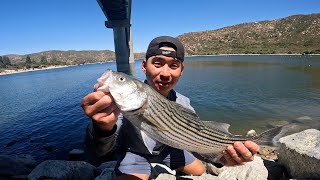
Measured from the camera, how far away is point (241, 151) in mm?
3982

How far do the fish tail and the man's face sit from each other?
5.85ft

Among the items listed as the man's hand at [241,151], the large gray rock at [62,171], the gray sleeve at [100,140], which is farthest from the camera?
→ the large gray rock at [62,171]

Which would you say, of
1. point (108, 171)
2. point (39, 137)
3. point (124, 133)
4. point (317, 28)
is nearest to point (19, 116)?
point (39, 137)

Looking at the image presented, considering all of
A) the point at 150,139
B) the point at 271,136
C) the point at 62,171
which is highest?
the point at 271,136

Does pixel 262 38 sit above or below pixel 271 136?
above

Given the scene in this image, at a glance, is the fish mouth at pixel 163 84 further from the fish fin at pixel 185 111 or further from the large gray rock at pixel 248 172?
the large gray rock at pixel 248 172

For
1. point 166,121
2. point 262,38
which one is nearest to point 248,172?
point 166,121

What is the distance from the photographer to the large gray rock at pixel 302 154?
561 cm

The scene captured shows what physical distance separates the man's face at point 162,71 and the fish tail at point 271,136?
5.85 ft

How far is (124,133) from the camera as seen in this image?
4652 mm

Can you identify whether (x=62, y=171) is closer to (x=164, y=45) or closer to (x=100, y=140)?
(x=100, y=140)

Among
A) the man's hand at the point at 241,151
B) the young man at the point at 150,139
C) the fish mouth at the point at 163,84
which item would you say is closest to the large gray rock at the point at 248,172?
the young man at the point at 150,139

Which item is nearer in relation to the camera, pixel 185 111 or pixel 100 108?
pixel 100 108

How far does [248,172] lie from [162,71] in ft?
11.3
